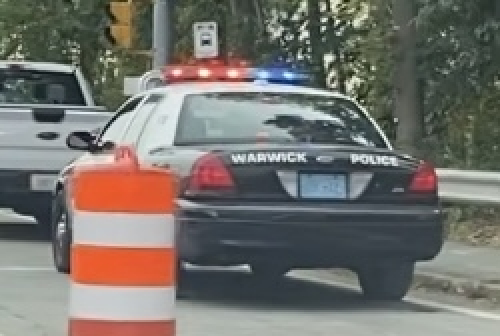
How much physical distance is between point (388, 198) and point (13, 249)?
200 inches

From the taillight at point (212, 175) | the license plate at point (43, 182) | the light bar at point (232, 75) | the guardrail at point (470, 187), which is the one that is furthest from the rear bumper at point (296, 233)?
the license plate at point (43, 182)

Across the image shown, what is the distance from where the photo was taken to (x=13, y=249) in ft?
44.8

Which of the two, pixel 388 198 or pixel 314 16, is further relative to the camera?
pixel 314 16

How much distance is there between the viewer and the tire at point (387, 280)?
34.2ft

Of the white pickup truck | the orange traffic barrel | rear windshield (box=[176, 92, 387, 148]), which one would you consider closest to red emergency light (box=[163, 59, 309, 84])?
rear windshield (box=[176, 92, 387, 148])

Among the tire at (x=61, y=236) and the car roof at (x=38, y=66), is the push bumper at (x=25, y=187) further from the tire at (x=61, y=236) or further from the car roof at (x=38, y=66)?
the tire at (x=61, y=236)

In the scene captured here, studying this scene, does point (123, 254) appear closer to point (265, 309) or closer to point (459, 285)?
point (265, 309)

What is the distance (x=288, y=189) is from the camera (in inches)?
375

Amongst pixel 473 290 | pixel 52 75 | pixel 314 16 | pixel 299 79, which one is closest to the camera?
pixel 473 290

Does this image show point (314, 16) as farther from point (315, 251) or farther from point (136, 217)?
point (136, 217)

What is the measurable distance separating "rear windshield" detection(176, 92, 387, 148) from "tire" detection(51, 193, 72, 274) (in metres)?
1.59

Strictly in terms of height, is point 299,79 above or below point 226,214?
above

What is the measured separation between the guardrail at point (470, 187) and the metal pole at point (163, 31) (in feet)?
24.2

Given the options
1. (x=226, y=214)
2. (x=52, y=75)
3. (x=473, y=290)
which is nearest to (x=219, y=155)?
(x=226, y=214)
